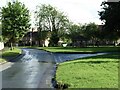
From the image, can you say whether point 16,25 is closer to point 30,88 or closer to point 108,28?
point 108,28

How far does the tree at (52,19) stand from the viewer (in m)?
116

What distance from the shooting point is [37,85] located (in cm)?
1719

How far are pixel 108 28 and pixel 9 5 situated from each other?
19.2 meters

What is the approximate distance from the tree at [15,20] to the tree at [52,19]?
52196 millimetres

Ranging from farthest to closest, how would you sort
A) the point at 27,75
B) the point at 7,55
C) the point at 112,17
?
the point at 112,17 < the point at 7,55 < the point at 27,75

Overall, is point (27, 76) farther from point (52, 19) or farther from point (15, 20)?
point (52, 19)

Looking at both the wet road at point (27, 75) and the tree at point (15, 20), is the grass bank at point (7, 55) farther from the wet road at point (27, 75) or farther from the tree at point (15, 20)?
the wet road at point (27, 75)

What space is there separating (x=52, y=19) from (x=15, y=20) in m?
56.4

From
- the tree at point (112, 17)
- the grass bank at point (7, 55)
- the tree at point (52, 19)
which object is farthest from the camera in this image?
the tree at point (52, 19)

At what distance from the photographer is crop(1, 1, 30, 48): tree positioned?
6106 cm

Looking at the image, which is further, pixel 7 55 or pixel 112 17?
pixel 112 17

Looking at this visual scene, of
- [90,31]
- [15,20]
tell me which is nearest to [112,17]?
[15,20]

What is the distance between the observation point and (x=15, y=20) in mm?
61500

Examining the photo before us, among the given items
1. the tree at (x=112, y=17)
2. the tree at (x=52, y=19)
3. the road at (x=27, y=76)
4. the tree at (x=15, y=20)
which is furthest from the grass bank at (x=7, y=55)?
the tree at (x=52, y=19)
